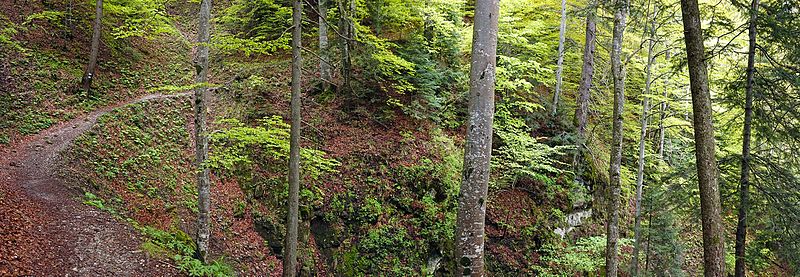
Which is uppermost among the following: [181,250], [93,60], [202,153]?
[93,60]

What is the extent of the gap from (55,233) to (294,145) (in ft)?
14.5

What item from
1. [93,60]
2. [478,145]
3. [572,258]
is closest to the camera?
[478,145]

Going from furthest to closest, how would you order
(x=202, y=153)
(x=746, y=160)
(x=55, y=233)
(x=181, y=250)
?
(x=202, y=153)
(x=181, y=250)
(x=746, y=160)
(x=55, y=233)

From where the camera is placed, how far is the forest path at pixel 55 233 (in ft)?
21.9

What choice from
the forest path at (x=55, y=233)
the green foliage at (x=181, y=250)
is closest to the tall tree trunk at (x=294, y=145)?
the green foliage at (x=181, y=250)

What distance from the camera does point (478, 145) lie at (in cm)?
543

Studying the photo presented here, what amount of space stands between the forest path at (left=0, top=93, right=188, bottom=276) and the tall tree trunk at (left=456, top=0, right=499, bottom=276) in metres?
5.48

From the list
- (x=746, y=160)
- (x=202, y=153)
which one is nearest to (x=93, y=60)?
(x=202, y=153)

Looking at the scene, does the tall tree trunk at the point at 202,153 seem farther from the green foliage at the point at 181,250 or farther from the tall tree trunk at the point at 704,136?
the tall tree trunk at the point at 704,136

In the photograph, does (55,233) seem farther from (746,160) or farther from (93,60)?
(746,160)

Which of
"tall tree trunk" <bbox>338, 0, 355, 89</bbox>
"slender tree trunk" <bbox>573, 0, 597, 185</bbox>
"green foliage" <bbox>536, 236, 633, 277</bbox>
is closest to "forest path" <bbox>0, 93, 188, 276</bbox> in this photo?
"tall tree trunk" <bbox>338, 0, 355, 89</bbox>

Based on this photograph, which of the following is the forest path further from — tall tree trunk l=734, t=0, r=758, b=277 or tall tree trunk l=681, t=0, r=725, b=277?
tall tree trunk l=734, t=0, r=758, b=277

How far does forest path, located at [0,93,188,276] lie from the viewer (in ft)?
21.9

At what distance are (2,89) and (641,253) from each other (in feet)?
70.4
